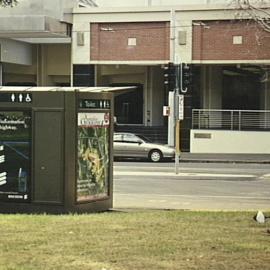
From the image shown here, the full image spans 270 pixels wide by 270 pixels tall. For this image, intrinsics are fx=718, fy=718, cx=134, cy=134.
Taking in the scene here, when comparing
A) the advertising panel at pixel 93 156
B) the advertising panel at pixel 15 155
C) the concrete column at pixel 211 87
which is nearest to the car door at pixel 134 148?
the concrete column at pixel 211 87

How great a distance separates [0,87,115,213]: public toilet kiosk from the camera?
1212cm

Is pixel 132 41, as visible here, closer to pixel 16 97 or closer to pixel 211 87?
pixel 211 87

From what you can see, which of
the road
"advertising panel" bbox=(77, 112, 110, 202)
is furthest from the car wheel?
"advertising panel" bbox=(77, 112, 110, 202)

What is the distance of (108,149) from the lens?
13.4m

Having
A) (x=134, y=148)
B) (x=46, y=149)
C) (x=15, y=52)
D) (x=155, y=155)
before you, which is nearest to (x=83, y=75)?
(x=15, y=52)

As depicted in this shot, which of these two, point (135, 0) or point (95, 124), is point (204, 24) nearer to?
point (135, 0)

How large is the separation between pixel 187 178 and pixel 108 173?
1075cm

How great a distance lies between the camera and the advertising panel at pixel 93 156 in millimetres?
12453

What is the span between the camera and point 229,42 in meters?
38.9

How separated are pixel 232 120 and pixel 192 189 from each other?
20.3m

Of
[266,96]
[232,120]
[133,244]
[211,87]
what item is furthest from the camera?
[211,87]

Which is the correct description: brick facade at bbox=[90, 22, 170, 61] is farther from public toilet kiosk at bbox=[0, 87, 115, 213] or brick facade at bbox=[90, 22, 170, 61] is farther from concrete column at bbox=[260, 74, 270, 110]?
public toilet kiosk at bbox=[0, 87, 115, 213]

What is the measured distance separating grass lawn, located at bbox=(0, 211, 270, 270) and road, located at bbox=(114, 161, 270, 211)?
19.1 feet

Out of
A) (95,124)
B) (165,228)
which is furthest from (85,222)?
(95,124)
